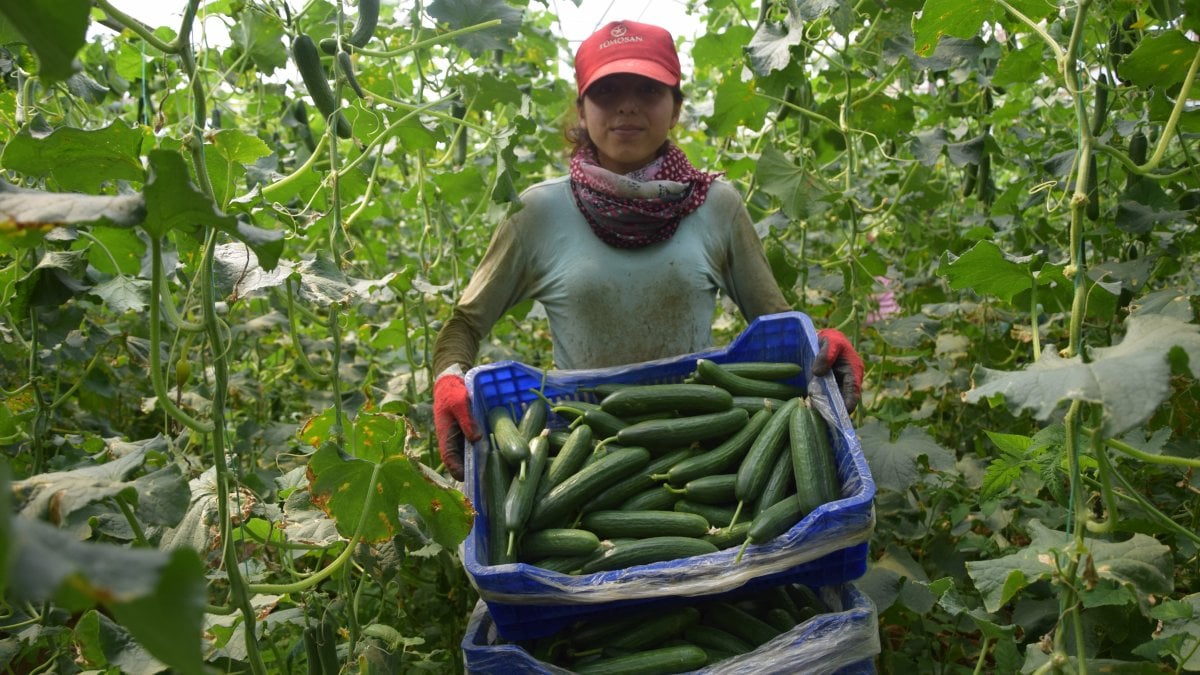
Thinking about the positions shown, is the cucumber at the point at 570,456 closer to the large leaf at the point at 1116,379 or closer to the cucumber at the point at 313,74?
the cucumber at the point at 313,74

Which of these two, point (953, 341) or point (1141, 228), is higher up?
point (1141, 228)

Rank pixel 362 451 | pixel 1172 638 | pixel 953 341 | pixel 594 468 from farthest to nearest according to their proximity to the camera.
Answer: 1. pixel 953 341
2. pixel 594 468
3. pixel 362 451
4. pixel 1172 638

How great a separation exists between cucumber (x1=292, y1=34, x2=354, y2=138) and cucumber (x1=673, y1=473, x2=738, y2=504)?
4.17 feet

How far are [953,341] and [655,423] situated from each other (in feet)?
5.42

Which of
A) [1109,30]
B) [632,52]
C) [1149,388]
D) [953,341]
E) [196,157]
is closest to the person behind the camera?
[1149,388]

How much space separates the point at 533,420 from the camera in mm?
2686

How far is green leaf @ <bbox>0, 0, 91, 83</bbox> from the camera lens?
85 cm

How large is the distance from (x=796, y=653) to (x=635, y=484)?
2.03 ft

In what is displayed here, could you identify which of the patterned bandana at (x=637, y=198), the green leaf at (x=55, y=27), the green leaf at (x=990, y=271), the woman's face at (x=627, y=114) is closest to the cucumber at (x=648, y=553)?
the green leaf at (x=990, y=271)

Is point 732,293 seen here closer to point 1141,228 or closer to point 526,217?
point 526,217

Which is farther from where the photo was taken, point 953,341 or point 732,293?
point 953,341

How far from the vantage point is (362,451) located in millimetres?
2275

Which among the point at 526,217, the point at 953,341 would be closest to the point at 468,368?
the point at 526,217

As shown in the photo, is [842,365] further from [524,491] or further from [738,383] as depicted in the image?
[524,491]
